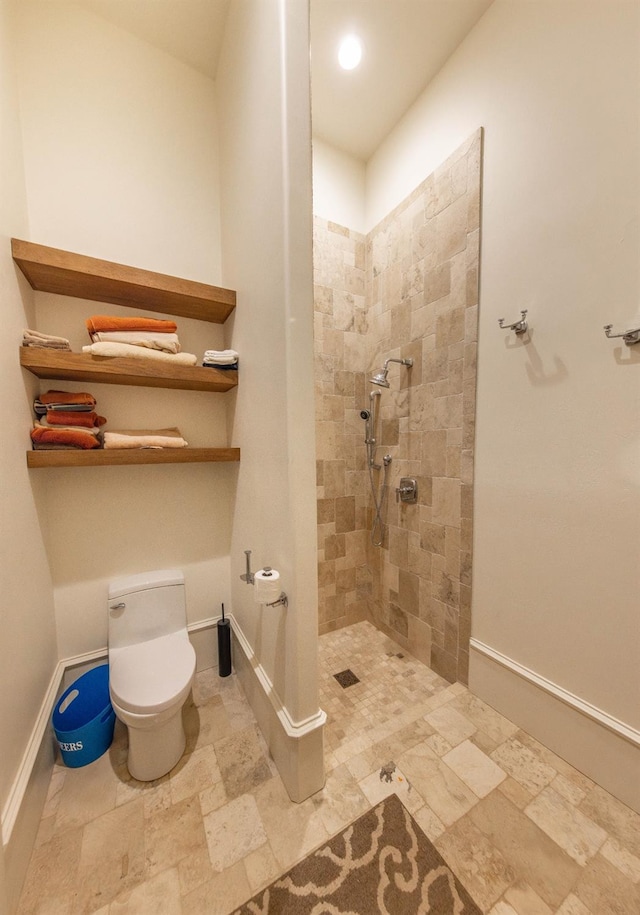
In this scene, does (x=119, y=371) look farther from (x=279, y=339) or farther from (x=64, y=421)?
(x=279, y=339)

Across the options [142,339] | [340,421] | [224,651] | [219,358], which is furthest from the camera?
[340,421]

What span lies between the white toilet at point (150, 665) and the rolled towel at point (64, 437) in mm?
759

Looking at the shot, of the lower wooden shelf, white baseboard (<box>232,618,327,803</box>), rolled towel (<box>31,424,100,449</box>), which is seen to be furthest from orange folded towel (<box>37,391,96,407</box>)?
white baseboard (<box>232,618,327,803</box>)

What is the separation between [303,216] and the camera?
110cm

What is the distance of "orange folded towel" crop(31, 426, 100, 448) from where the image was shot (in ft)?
4.53

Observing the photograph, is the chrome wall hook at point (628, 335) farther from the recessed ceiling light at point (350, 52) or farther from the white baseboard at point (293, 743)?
the recessed ceiling light at point (350, 52)

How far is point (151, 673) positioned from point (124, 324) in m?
1.59

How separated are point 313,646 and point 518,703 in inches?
42.7

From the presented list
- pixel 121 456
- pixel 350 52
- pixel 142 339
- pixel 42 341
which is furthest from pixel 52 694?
pixel 350 52

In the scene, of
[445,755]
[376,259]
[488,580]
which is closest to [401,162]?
[376,259]

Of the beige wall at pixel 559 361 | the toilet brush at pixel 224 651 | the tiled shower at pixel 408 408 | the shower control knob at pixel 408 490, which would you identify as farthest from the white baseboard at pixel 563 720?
the toilet brush at pixel 224 651

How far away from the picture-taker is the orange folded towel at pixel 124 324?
145 centimetres

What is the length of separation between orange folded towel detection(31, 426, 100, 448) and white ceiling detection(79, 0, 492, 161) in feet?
6.81

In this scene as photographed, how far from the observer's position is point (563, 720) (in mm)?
1327
